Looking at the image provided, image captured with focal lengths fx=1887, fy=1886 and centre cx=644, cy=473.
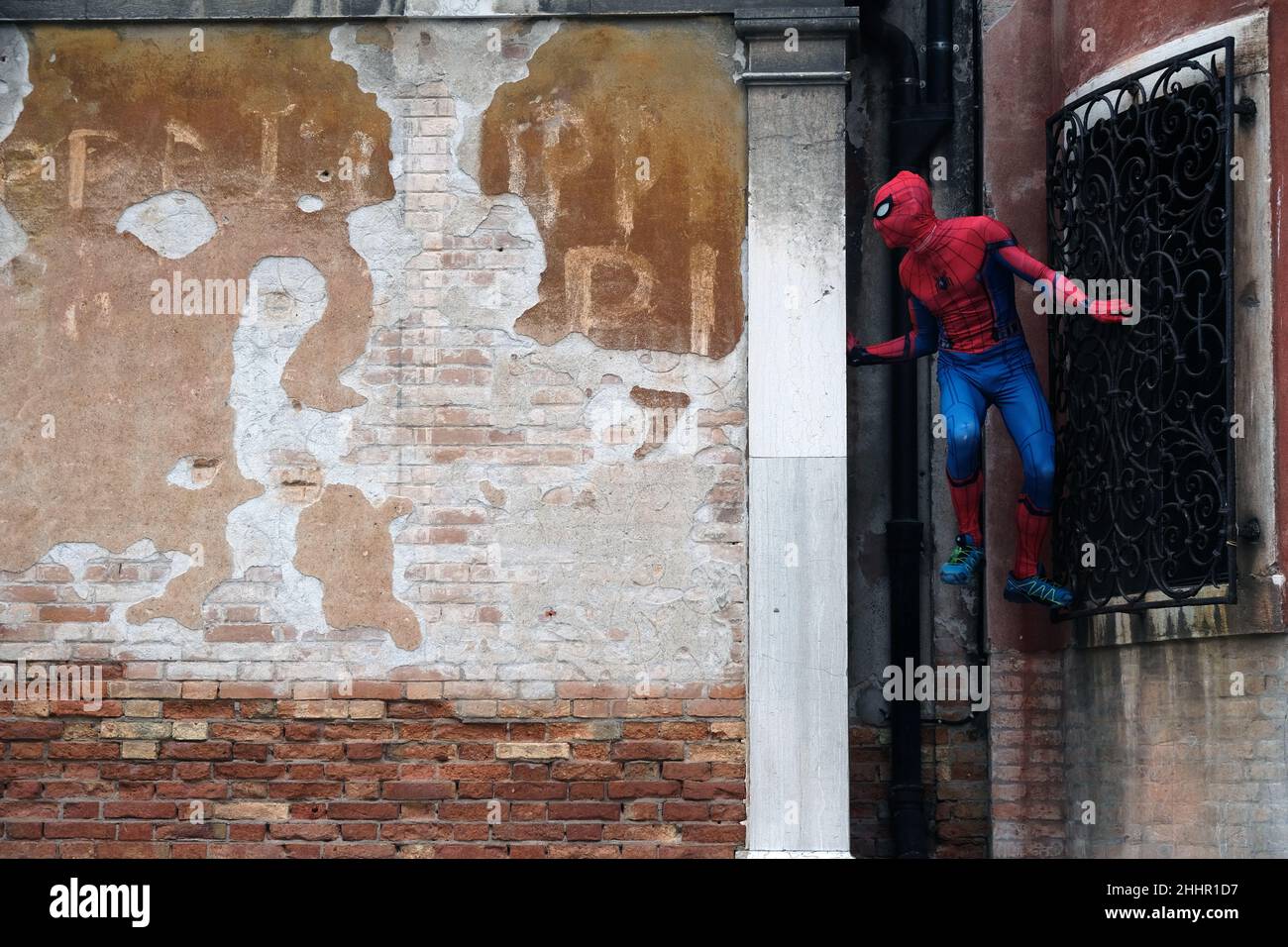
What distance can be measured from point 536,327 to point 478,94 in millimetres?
1054

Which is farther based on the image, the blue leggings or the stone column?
the blue leggings

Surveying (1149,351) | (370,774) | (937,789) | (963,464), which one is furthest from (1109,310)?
(370,774)

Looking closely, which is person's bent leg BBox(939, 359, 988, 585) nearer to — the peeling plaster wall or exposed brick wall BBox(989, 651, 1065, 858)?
exposed brick wall BBox(989, 651, 1065, 858)

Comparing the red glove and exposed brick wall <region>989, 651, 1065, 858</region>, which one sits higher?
the red glove

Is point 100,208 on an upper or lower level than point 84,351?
upper

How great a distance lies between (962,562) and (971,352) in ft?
2.93

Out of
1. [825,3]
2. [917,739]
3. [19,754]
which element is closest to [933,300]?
[825,3]

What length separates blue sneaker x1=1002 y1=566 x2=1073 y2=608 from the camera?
7.99 meters

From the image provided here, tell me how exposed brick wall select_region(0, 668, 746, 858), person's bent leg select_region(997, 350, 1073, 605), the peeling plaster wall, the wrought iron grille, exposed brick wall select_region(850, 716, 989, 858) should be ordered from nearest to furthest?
the wrought iron grille, exposed brick wall select_region(0, 668, 746, 858), the peeling plaster wall, person's bent leg select_region(997, 350, 1073, 605), exposed brick wall select_region(850, 716, 989, 858)

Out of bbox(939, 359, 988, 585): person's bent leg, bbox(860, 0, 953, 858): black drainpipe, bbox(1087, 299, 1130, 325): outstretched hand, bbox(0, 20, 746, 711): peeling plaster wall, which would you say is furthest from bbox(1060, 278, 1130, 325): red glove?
bbox(0, 20, 746, 711): peeling plaster wall

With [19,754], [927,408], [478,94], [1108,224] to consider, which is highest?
[478,94]

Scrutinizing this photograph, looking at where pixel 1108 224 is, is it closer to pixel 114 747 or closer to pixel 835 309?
pixel 835 309

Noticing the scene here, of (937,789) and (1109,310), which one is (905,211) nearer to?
(1109,310)

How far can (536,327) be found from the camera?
26.2ft
